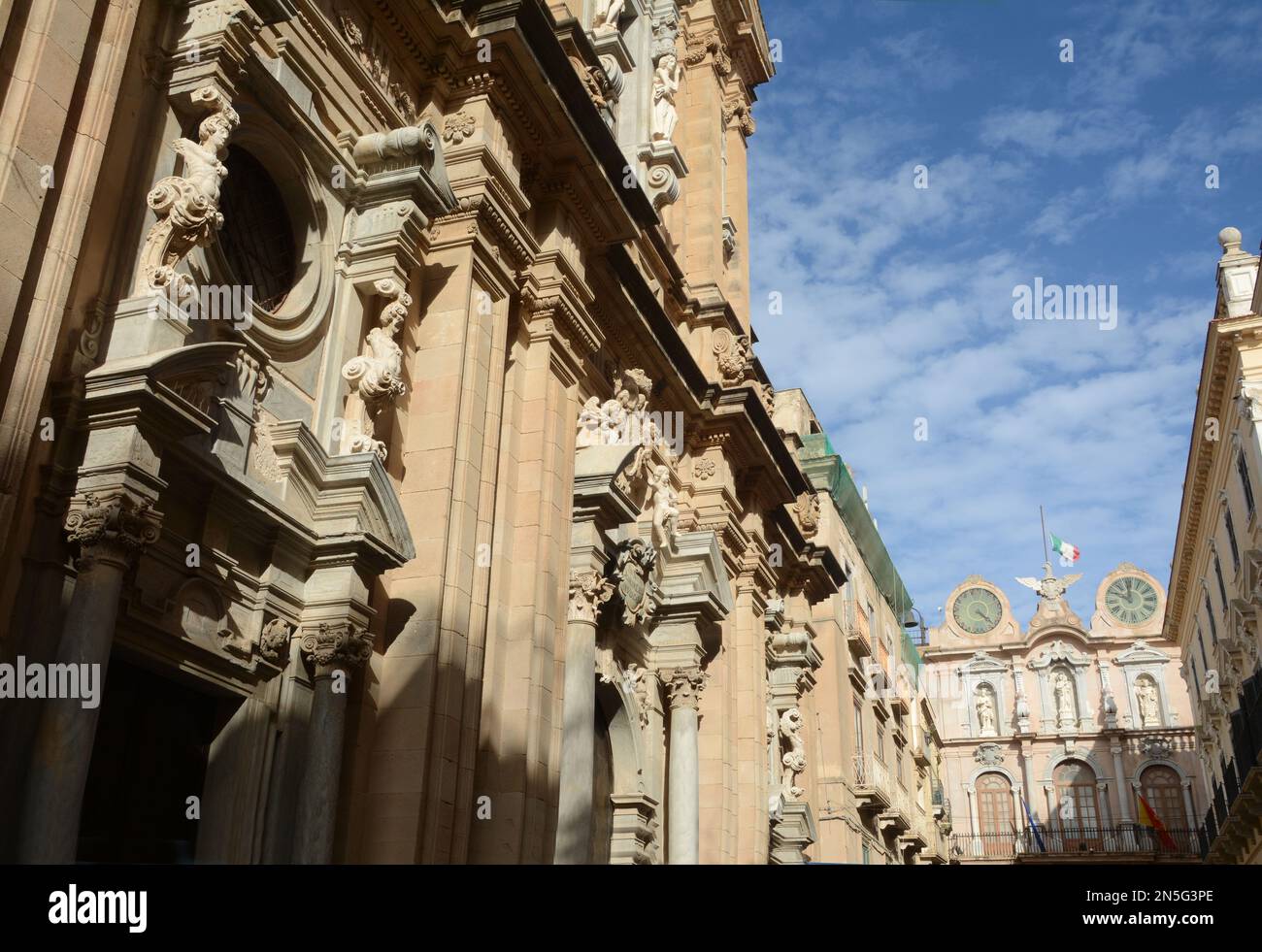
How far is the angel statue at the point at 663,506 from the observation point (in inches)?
695

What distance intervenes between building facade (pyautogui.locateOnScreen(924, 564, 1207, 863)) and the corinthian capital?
1945 inches

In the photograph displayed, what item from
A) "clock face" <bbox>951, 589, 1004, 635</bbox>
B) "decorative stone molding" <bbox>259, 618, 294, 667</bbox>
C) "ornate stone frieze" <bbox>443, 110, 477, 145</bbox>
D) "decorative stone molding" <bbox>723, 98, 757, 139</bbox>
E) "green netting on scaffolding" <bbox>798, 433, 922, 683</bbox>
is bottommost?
"decorative stone molding" <bbox>259, 618, 294, 667</bbox>

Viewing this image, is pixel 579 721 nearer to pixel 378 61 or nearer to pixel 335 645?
pixel 335 645

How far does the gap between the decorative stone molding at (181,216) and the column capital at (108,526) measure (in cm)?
157

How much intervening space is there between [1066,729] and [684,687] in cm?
5424

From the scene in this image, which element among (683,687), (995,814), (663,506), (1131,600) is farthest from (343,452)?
(1131,600)

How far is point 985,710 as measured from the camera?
223 ft

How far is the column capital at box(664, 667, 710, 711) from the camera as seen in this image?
17.3m

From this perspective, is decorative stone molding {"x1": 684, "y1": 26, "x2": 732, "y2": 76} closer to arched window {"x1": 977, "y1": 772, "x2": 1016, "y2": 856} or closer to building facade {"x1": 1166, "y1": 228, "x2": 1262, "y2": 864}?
building facade {"x1": 1166, "y1": 228, "x2": 1262, "y2": 864}

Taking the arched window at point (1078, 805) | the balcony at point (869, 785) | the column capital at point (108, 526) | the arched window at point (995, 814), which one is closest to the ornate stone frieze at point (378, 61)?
the column capital at point (108, 526)

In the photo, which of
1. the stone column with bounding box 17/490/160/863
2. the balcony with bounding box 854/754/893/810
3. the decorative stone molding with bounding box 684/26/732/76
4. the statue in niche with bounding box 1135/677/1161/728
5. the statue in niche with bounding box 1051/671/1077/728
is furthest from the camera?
the statue in niche with bounding box 1051/671/1077/728

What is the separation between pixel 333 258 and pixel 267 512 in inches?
117

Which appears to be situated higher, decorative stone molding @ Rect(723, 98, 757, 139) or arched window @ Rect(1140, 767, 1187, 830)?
decorative stone molding @ Rect(723, 98, 757, 139)

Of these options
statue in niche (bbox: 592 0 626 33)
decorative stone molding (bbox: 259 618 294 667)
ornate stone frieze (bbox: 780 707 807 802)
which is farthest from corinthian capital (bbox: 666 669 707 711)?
statue in niche (bbox: 592 0 626 33)
